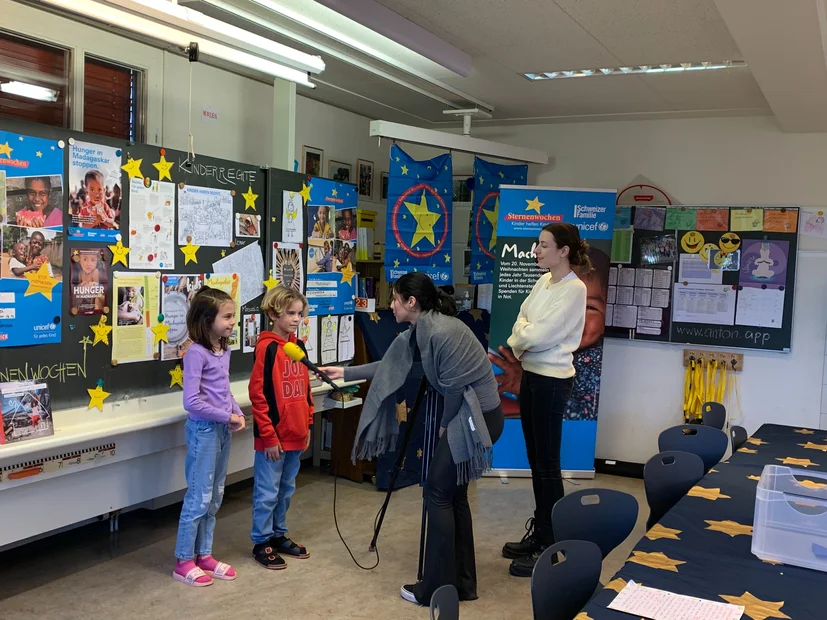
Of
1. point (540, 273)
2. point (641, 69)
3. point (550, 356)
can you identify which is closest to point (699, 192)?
point (540, 273)

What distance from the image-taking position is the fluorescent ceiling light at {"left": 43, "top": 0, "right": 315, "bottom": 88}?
8.85ft

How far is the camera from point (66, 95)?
3.61 metres

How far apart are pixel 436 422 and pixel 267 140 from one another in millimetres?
2514

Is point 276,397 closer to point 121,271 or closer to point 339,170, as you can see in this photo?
point 121,271

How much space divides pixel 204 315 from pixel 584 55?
255 centimetres

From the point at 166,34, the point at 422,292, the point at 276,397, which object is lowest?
the point at 276,397

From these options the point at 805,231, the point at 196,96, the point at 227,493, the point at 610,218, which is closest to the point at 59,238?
the point at 196,96

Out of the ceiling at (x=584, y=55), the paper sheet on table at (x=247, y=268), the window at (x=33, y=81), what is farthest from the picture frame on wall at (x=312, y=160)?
the window at (x=33, y=81)

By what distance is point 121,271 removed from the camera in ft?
11.1

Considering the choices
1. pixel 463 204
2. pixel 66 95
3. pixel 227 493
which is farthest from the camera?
pixel 463 204

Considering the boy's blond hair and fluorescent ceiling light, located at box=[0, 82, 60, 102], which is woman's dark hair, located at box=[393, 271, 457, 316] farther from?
fluorescent ceiling light, located at box=[0, 82, 60, 102]

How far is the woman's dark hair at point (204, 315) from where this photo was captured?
11.0 feet

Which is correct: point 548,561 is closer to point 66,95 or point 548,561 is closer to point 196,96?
point 66,95

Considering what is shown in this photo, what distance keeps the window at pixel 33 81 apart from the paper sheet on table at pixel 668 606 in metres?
3.17
